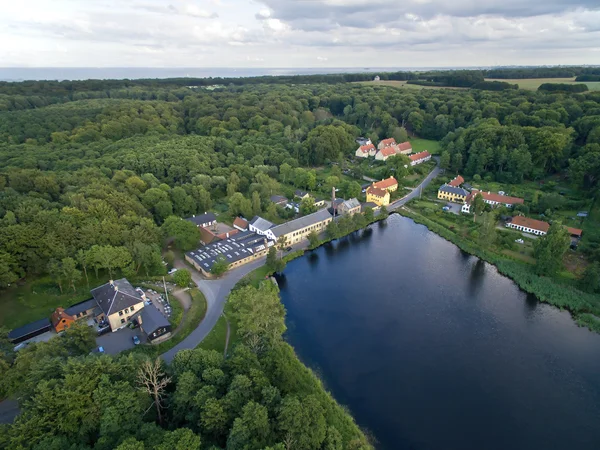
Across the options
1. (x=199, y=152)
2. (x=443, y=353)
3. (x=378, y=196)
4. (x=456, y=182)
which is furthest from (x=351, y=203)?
(x=199, y=152)

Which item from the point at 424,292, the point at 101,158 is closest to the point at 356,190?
the point at 424,292

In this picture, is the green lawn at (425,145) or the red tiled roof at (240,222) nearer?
the red tiled roof at (240,222)

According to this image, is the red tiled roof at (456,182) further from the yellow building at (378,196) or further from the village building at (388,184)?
the yellow building at (378,196)

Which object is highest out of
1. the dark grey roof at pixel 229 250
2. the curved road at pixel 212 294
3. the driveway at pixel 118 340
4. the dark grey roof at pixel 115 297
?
the dark grey roof at pixel 115 297

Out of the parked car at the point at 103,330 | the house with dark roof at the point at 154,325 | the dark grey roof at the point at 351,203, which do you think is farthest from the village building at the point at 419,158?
the parked car at the point at 103,330

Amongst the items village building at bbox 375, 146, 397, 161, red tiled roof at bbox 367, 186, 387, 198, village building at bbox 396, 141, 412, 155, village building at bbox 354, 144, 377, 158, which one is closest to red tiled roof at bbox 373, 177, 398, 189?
red tiled roof at bbox 367, 186, 387, 198

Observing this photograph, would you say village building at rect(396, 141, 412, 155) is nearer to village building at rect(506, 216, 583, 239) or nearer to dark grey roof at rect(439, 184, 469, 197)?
dark grey roof at rect(439, 184, 469, 197)
